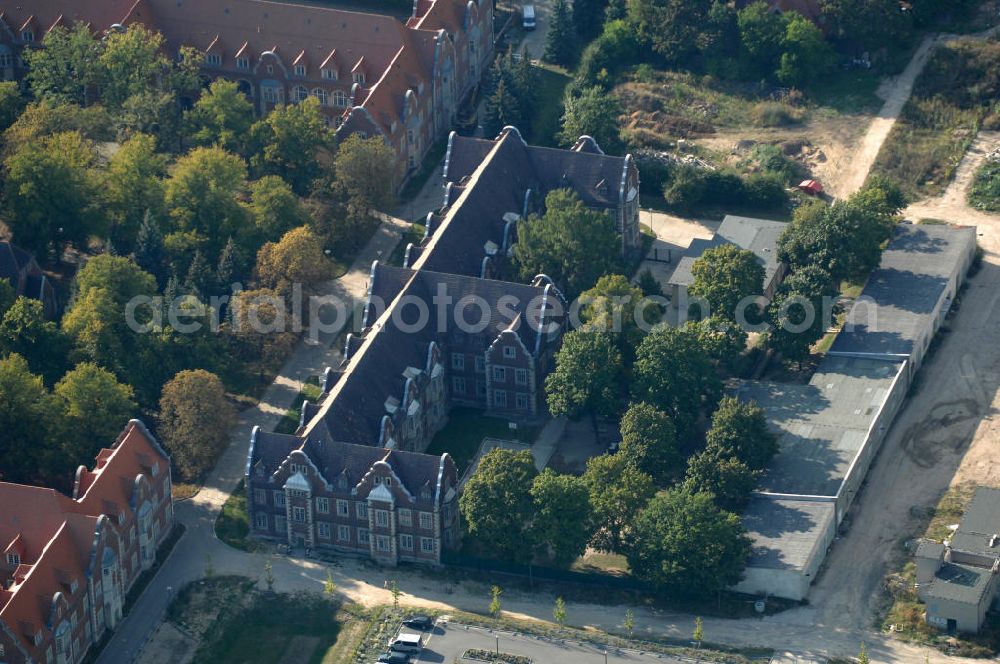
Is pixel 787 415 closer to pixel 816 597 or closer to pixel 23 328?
pixel 816 597

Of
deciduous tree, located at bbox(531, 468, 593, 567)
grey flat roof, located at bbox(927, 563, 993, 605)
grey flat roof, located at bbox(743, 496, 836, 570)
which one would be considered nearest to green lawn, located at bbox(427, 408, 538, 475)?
deciduous tree, located at bbox(531, 468, 593, 567)

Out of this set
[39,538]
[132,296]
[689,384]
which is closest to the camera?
[39,538]

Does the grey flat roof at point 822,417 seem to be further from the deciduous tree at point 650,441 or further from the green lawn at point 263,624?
the green lawn at point 263,624

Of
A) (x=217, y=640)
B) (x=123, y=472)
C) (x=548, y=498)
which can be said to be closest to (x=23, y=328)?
(x=123, y=472)

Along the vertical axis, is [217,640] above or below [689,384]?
below

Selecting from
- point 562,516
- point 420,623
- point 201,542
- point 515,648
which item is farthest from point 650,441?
point 201,542

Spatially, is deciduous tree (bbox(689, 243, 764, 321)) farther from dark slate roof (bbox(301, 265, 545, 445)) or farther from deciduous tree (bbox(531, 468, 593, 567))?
deciduous tree (bbox(531, 468, 593, 567))

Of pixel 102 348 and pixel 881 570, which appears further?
pixel 102 348
